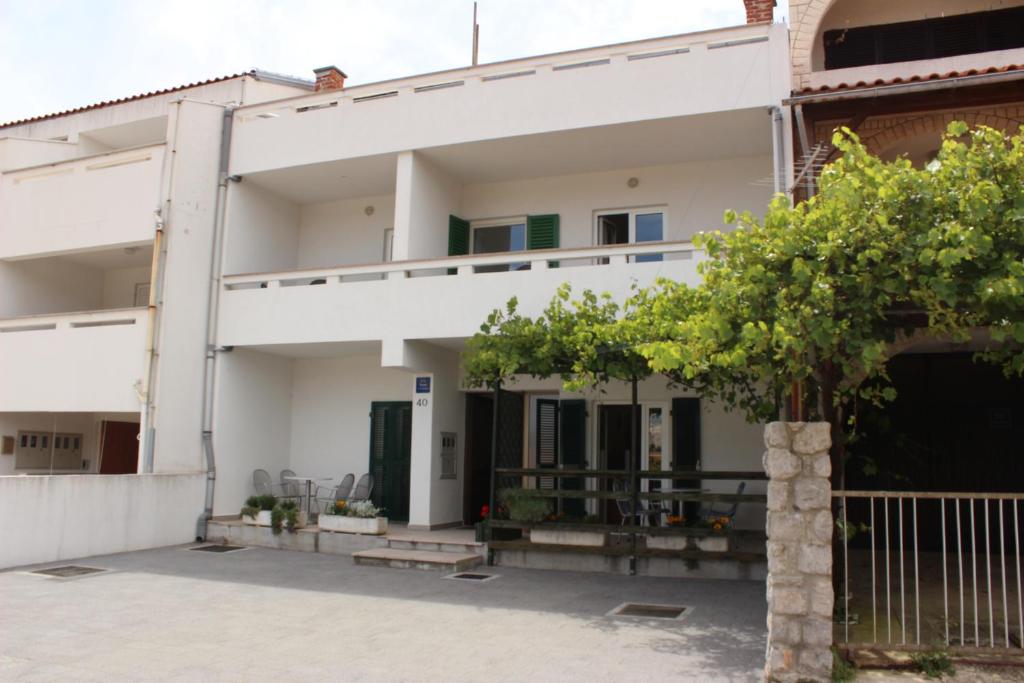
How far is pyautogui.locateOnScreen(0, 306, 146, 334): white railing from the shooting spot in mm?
14520

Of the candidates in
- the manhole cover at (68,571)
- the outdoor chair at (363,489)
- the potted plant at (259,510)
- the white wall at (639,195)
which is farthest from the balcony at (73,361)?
the white wall at (639,195)

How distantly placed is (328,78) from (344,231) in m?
3.29

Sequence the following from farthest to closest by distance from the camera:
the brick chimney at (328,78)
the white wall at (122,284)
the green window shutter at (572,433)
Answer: the white wall at (122,284)
the brick chimney at (328,78)
the green window shutter at (572,433)

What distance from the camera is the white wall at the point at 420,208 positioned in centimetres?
1375

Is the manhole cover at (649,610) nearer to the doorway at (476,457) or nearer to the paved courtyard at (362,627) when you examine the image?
the paved courtyard at (362,627)

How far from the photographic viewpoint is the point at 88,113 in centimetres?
1850

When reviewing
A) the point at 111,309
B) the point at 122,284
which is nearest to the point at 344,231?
the point at 111,309

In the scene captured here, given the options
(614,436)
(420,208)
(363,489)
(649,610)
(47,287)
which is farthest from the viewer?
(47,287)

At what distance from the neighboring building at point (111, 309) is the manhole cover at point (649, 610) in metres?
8.00

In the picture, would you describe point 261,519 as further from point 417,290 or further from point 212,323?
point 417,290

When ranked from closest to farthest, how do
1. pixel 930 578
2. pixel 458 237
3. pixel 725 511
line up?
pixel 930 578 < pixel 725 511 < pixel 458 237

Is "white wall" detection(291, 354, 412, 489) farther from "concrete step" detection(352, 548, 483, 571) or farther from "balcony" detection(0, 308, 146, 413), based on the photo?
"concrete step" detection(352, 548, 483, 571)

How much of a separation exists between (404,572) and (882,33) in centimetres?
1181

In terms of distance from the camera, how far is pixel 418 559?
11.7 meters
